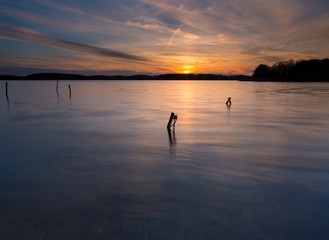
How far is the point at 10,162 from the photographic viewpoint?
36.8 feet

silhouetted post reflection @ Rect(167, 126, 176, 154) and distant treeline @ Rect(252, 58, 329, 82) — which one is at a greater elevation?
distant treeline @ Rect(252, 58, 329, 82)

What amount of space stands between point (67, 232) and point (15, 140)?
11906 millimetres

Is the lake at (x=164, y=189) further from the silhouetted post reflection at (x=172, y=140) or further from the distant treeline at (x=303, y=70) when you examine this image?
the distant treeline at (x=303, y=70)

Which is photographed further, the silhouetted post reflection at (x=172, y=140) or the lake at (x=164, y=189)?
the silhouetted post reflection at (x=172, y=140)

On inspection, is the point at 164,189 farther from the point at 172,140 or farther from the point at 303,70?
the point at 303,70

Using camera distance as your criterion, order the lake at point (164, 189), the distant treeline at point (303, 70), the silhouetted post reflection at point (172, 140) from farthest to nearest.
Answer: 1. the distant treeline at point (303, 70)
2. the silhouetted post reflection at point (172, 140)
3. the lake at point (164, 189)

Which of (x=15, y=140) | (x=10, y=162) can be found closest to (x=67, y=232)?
(x=10, y=162)

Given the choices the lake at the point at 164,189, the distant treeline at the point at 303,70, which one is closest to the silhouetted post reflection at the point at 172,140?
the lake at the point at 164,189

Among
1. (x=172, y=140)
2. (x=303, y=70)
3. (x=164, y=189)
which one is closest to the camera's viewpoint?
(x=164, y=189)

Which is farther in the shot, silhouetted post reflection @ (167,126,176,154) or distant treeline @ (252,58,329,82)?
distant treeline @ (252,58,329,82)

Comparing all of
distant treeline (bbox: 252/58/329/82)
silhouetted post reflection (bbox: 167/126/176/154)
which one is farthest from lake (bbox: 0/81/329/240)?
distant treeline (bbox: 252/58/329/82)

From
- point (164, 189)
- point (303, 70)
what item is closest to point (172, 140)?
point (164, 189)

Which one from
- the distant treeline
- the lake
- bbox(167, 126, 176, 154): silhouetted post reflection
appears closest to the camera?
the lake

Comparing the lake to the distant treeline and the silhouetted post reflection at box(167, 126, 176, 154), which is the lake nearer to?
the silhouetted post reflection at box(167, 126, 176, 154)
